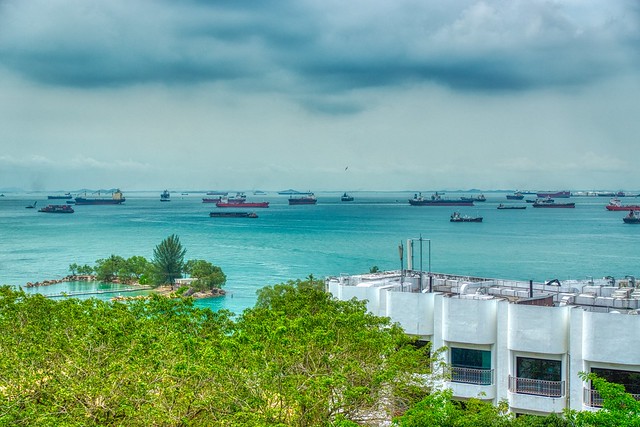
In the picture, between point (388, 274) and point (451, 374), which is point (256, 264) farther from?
point (451, 374)

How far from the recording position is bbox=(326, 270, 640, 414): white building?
70.8ft

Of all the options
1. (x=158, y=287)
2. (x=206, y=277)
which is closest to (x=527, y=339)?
(x=206, y=277)

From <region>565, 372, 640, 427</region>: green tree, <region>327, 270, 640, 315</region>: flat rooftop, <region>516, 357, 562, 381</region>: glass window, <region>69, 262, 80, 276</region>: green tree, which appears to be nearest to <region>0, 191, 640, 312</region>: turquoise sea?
<region>69, 262, 80, 276</region>: green tree

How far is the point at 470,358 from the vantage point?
24.4m

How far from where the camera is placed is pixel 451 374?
2420cm

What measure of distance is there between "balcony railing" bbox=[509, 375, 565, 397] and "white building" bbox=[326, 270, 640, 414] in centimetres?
3

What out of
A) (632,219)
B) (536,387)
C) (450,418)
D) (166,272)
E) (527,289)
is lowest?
(166,272)

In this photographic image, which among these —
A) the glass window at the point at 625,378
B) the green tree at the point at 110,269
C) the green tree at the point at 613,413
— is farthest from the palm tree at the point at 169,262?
the green tree at the point at 613,413

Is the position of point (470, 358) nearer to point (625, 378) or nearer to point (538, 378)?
point (538, 378)

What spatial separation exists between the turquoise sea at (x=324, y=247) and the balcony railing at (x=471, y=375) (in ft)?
158

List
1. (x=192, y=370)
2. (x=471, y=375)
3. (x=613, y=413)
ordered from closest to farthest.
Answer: (x=613, y=413)
(x=192, y=370)
(x=471, y=375)

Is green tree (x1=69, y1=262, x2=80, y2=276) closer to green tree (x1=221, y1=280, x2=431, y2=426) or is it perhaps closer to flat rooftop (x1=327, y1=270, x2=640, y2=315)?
flat rooftop (x1=327, y1=270, x2=640, y2=315)

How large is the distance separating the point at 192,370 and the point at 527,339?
11.7 meters

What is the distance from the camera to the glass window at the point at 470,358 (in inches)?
949
